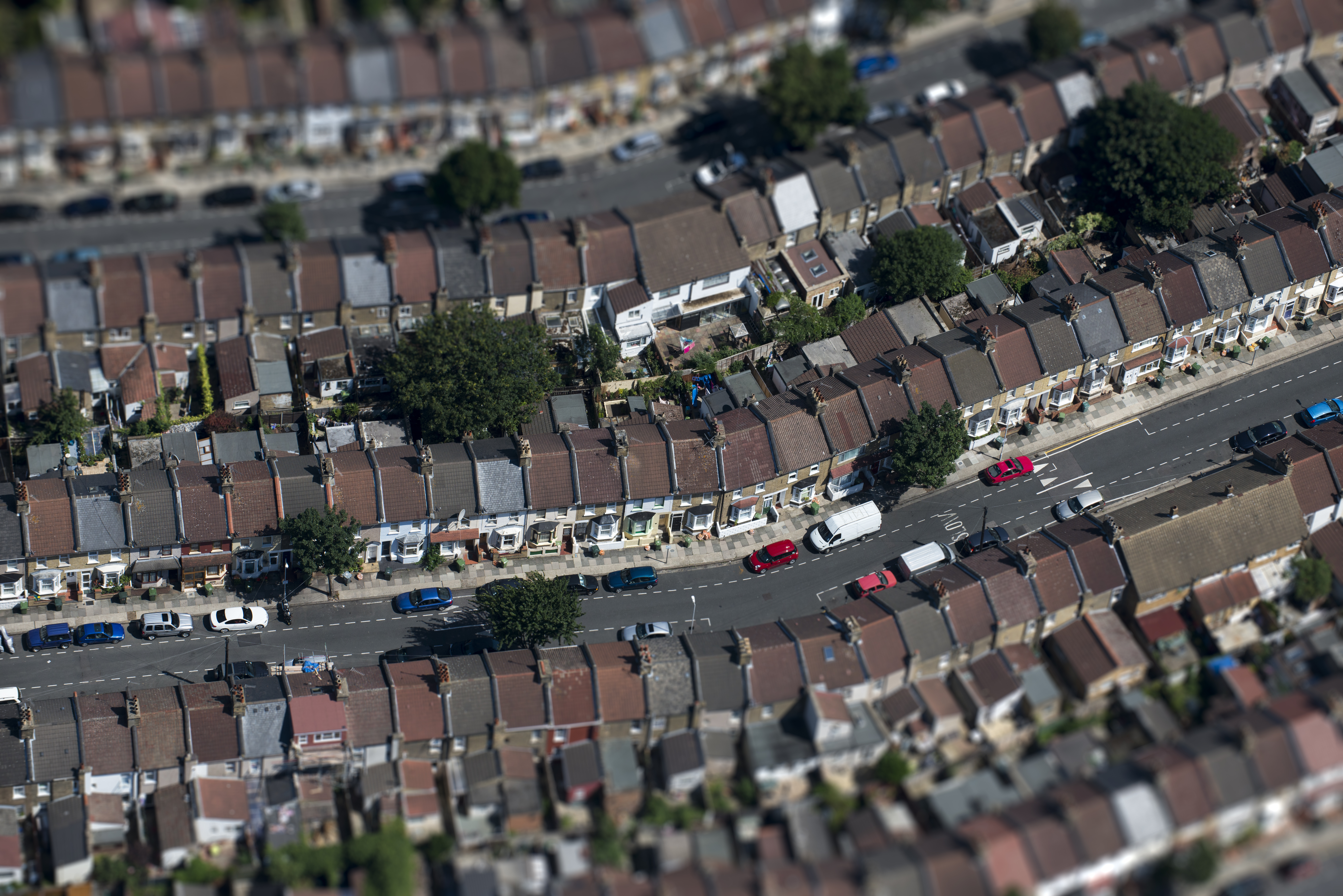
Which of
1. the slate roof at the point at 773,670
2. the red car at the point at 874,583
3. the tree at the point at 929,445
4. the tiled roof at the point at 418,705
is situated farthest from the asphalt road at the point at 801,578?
the tiled roof at the point at 418,705

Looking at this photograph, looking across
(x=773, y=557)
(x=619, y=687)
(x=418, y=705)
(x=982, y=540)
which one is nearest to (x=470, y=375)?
(x=773, y=557)

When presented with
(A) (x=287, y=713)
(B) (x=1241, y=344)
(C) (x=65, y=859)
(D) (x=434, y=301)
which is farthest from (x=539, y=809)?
(B) (x=1241, y=344)

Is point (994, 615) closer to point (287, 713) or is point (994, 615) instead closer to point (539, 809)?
point (539, 809)

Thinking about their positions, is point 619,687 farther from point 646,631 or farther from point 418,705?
point 418,705

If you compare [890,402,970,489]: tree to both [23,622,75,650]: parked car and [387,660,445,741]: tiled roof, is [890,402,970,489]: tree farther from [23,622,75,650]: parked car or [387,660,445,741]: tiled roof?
[23,622,75,650]: parked car

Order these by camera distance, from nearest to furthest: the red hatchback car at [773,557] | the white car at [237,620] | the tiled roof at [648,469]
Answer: the white car at [237,620]
the tiled roof at [648,469]
the red hatchback car at [773,557]

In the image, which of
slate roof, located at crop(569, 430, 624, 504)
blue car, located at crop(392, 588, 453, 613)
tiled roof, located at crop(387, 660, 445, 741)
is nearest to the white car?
blue car, located at crop(392, 588, 453, 613)

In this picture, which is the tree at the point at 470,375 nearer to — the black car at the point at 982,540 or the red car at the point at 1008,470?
the black car at the point at 982,540
